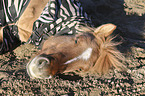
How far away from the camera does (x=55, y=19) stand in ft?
8.81

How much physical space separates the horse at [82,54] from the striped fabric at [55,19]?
1.19 ft

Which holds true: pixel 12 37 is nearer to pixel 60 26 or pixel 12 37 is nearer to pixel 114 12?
pixel 60 26

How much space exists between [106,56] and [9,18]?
207 cm

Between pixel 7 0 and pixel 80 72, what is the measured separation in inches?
83.3

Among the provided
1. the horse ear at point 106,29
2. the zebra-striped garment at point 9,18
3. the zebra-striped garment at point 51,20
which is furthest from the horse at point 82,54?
the zebra-striped garment at point 9,18

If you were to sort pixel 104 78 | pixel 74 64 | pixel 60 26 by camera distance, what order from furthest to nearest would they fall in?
pixel 60 26, pixel 104 78, pixel 74 64

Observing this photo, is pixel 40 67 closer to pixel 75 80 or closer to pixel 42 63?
pixel 42 63

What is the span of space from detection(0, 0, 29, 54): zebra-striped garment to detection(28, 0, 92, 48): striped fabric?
1.67ft

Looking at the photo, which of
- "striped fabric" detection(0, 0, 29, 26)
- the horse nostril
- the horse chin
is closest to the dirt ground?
the horse chin

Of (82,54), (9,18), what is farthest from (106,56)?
(9,18)

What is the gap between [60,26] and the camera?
8.53ft

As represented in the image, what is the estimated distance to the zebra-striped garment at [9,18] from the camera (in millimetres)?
2965

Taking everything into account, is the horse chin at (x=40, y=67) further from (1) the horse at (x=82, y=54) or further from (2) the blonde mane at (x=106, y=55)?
(2) the blonde mane at (x=106, y=55)

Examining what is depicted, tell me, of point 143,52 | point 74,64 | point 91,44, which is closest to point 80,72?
point 74,64
